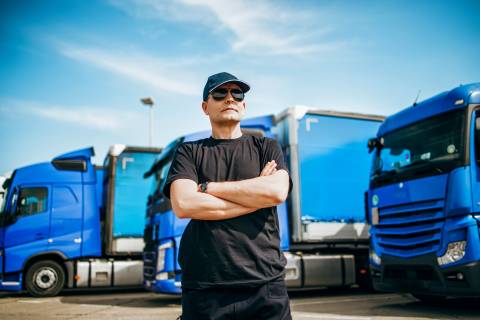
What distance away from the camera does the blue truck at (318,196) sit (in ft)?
29.3

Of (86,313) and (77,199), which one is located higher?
(77,199)

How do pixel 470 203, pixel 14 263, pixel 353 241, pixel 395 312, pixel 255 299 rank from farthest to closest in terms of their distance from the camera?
pixel 14 263 → pixel 353 241 → pixel 395 312 → pixel 470 203 → pixel 255 299

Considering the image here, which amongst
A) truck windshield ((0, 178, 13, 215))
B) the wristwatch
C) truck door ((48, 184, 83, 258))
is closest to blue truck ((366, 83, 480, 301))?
the wristwatch

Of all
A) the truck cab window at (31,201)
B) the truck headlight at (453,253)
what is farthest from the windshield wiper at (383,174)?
the truck cab window at (31,201)

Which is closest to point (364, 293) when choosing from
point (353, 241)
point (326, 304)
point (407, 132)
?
point (353, 241)

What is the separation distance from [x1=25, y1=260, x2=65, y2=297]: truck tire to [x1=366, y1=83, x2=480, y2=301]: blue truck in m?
6.58

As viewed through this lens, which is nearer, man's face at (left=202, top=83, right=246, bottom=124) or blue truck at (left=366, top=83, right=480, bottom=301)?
man's face at (left=202, top=83, right=246, bottom=124)

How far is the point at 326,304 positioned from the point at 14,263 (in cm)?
631

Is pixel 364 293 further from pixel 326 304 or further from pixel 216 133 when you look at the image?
pixel 216 133

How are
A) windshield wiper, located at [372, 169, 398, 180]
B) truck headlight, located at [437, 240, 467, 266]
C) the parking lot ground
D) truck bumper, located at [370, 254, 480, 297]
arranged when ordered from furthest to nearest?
windshield wiper, located at [372, 169, 398, 180] → the parking lot ground → truck headlight, located at [437, 240, 467, 266] → truck bumper, located at [370, 254, 480, 297]

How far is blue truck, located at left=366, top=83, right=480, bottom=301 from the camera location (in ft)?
19.5

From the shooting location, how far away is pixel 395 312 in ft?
22.0

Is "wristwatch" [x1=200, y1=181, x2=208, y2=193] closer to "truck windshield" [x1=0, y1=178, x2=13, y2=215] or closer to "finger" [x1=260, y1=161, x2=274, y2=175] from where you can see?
"finger" [x1=260, y1=161, x2=274, y2=175]

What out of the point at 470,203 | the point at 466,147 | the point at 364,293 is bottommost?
the point at 364,293
